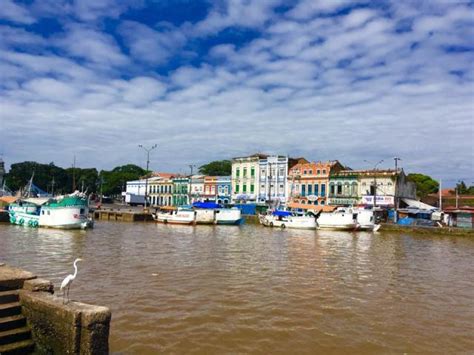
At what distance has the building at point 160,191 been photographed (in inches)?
3684

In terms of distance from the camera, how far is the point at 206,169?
110 metres

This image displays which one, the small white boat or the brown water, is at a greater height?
the small white boat

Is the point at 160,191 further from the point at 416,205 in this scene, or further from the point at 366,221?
the point at 366,221

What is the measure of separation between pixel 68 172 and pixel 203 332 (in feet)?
418

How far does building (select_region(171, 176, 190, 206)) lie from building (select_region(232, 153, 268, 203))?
43.8 ft

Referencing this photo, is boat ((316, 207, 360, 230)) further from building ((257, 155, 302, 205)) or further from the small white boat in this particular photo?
building ((257, 155, 302, 205))

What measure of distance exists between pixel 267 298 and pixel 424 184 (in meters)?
88.8

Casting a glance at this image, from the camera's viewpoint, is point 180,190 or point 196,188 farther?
point 180,190

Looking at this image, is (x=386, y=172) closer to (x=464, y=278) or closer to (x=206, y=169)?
(x=464, y=278)

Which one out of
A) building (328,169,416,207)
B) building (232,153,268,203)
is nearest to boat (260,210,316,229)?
building (328,169,416,207)

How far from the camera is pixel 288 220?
48.8 meters

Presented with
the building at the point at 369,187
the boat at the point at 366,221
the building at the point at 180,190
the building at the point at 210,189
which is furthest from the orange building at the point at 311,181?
the building at the point at 180,190

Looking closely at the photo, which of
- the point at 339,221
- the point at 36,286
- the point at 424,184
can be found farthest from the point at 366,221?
the point at 424,184

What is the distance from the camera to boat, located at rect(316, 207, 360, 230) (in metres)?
45.5
